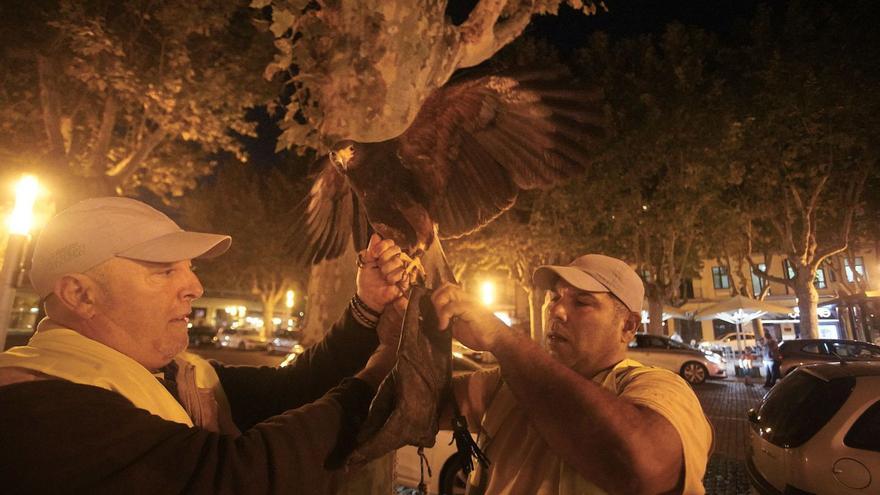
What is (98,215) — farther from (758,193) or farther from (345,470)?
(758,193)

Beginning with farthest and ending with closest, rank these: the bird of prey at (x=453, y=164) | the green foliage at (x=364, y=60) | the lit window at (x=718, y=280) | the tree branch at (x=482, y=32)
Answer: the lit window at (x=718, y=280), the tree branch at (x=482, y=32), the green foliage at (x=364, y=60), the bird of prey at (x=453, y=164)

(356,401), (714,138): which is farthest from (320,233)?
(714,138)

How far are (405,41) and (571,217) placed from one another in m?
14.6

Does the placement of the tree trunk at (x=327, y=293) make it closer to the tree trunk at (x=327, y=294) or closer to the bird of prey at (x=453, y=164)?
the tree trunk at (x=327, y=294)

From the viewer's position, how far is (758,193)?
1772 centimetres

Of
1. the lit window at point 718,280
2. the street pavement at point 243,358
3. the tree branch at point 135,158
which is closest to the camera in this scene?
the tree branch at point 135,158

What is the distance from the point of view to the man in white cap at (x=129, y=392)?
90cm

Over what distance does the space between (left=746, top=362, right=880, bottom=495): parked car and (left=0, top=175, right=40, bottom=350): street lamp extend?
8630 millimetres

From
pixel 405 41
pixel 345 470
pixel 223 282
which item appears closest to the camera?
pixel 345 470

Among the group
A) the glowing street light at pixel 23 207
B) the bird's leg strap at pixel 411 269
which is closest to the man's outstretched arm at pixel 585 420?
the bird's leg strap at pixel 411 269

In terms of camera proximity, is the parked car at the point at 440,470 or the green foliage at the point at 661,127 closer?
the parked car at the point at 440,470

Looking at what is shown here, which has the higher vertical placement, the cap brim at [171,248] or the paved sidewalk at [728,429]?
the cap brim at [171,248]

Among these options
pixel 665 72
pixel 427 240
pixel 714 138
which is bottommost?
pixel 427 240

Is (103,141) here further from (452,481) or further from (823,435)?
(823,435)
